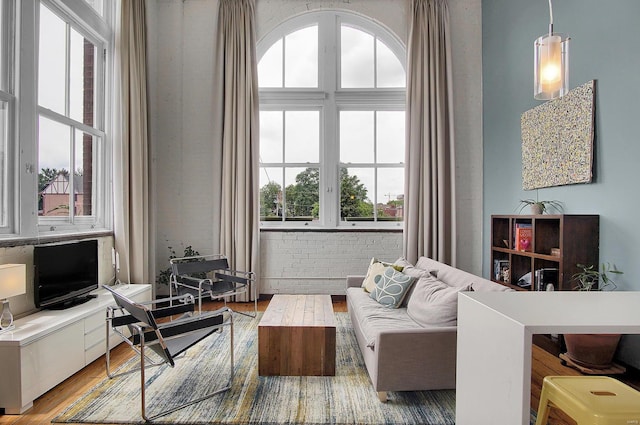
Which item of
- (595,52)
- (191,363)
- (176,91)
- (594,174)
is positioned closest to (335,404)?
(191,363)

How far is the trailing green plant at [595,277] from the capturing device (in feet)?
9.50

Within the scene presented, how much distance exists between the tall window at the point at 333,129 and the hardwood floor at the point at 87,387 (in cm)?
242

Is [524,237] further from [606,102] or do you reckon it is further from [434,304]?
[434,304]

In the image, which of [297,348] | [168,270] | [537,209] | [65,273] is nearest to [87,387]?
[65,273]

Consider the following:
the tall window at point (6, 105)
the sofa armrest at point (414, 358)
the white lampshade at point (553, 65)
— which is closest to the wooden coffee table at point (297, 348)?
the sofa armrest at point (414, 358)

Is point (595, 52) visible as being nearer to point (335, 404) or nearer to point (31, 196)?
point (335, 404)

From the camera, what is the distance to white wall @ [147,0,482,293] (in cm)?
497

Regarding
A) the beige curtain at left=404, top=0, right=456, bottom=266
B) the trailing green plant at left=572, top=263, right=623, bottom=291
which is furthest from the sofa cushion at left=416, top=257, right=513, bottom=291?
the beige curtain at left=404, top=0, right=456, bottom=266

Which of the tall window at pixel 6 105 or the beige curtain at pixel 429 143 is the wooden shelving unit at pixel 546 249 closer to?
the beige curtain at pixel 429 143

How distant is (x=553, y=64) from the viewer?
1848 mm

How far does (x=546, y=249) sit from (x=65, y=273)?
13.5 feet

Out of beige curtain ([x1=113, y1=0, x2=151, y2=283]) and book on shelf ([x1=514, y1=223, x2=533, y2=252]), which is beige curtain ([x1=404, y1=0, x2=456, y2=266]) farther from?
beige curtain ([x1=113, y1=0, x2=151, y2=283])

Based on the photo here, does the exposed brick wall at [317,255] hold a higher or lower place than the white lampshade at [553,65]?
lower

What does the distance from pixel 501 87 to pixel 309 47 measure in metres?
2.48
